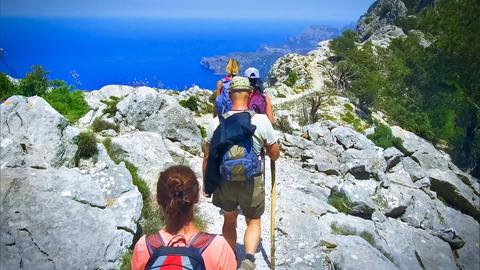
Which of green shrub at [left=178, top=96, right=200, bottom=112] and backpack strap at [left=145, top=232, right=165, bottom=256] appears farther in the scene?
green shrub at [left=178, top=96, right=200, bottom=112]

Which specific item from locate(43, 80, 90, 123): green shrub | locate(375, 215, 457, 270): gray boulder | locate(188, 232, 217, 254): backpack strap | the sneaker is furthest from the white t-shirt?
locate(43, 80, 90, 123): green shrub

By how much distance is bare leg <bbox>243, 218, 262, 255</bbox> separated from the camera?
5.49 metres

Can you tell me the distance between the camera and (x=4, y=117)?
6.94 metres

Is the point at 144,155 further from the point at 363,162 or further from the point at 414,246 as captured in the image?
the point at 414,246

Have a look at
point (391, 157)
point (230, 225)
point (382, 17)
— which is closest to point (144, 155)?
point (230, 225)

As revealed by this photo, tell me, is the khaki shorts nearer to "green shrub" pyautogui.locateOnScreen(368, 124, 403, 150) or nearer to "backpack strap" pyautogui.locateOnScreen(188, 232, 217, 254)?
"backpack strap" pyautogui.locateOnScreen(188, 232, 217, 254)

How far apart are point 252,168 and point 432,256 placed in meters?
10.0

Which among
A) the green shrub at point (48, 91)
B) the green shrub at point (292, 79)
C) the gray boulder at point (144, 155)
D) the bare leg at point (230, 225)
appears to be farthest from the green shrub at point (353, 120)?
the bare leg at point (230, 225)

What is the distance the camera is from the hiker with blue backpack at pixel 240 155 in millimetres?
4785

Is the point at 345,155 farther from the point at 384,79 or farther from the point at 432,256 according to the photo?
the point at 384,79

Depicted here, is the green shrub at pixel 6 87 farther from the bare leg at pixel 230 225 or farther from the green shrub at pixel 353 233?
the green shrub at pixel 353 233

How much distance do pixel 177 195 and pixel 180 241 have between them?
1.33 ft

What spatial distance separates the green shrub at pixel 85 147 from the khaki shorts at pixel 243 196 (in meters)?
4.23

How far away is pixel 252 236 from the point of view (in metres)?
5.57
